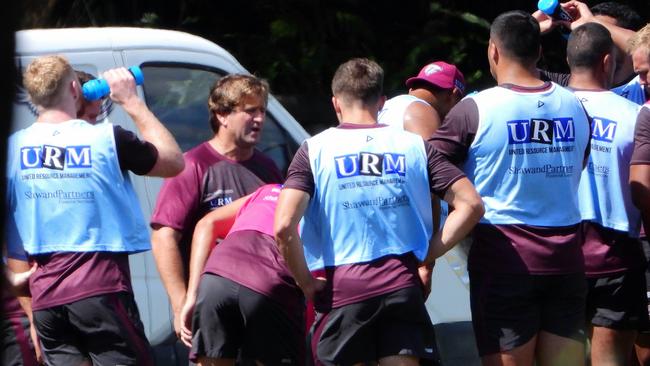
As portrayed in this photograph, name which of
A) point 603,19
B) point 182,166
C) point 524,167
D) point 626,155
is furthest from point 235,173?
point 603,19

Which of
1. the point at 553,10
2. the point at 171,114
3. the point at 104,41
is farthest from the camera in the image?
the point at 553,10

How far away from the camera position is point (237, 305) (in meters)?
4.07

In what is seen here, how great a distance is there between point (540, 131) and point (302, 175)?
97 centimetres

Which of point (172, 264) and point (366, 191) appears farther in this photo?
point (172, 264)

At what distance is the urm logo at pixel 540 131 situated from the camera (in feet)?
13.2

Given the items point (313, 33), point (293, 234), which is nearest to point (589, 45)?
point (293, 234)

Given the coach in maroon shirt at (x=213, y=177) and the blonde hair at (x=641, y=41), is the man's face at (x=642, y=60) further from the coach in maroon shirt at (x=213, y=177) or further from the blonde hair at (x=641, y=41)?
the coach in maroon shirt at (x=213, y=177)

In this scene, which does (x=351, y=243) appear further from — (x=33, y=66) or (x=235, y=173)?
(x=33, y=66)

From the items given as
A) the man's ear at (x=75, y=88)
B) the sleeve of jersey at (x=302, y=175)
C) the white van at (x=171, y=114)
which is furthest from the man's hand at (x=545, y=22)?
the man's ear at (x=75, y=88)

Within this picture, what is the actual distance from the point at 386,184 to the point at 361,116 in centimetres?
31

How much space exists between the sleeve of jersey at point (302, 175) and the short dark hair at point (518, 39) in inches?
37.3

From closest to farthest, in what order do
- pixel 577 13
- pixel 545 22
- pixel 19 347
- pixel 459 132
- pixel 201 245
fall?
pixel 459 132
pixel 19 347
pixel 201 245
pixel 545 22
pixel 577 13

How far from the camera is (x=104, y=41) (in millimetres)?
4965

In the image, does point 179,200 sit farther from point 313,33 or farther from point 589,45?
point 313,33
